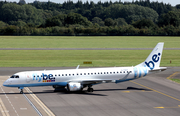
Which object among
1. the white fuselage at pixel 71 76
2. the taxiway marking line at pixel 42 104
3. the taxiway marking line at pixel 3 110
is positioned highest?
the white fuselage at pixel 71 76

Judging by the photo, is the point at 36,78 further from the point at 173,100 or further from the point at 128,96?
the point at 173,100

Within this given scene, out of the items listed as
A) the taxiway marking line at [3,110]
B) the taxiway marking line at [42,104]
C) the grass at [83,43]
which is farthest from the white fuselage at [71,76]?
the grass at [83,43]

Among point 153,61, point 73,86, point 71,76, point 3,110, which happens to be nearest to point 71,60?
point 153,61

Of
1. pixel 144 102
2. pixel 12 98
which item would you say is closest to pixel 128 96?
pixel 144 102

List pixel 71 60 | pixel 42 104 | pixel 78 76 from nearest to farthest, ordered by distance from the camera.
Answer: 1. pixel 42 104
2. pixel 78 76
3. pixel 71 60

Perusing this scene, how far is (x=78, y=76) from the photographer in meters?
45.2

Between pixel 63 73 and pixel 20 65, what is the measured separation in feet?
110

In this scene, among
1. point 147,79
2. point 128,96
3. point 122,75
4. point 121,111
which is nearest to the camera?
point 121,111

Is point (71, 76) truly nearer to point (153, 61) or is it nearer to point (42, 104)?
point (42, 104)

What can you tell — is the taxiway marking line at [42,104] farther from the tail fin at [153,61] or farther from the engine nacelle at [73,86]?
the tail fin at [153,61]

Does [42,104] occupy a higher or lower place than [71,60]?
higher

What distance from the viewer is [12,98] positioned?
135 feet

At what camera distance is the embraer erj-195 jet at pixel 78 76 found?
43.5 metres

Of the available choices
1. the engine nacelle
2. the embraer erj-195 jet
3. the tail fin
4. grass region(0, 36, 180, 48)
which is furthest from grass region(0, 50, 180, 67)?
grass region(0, 36, 180, 48)
